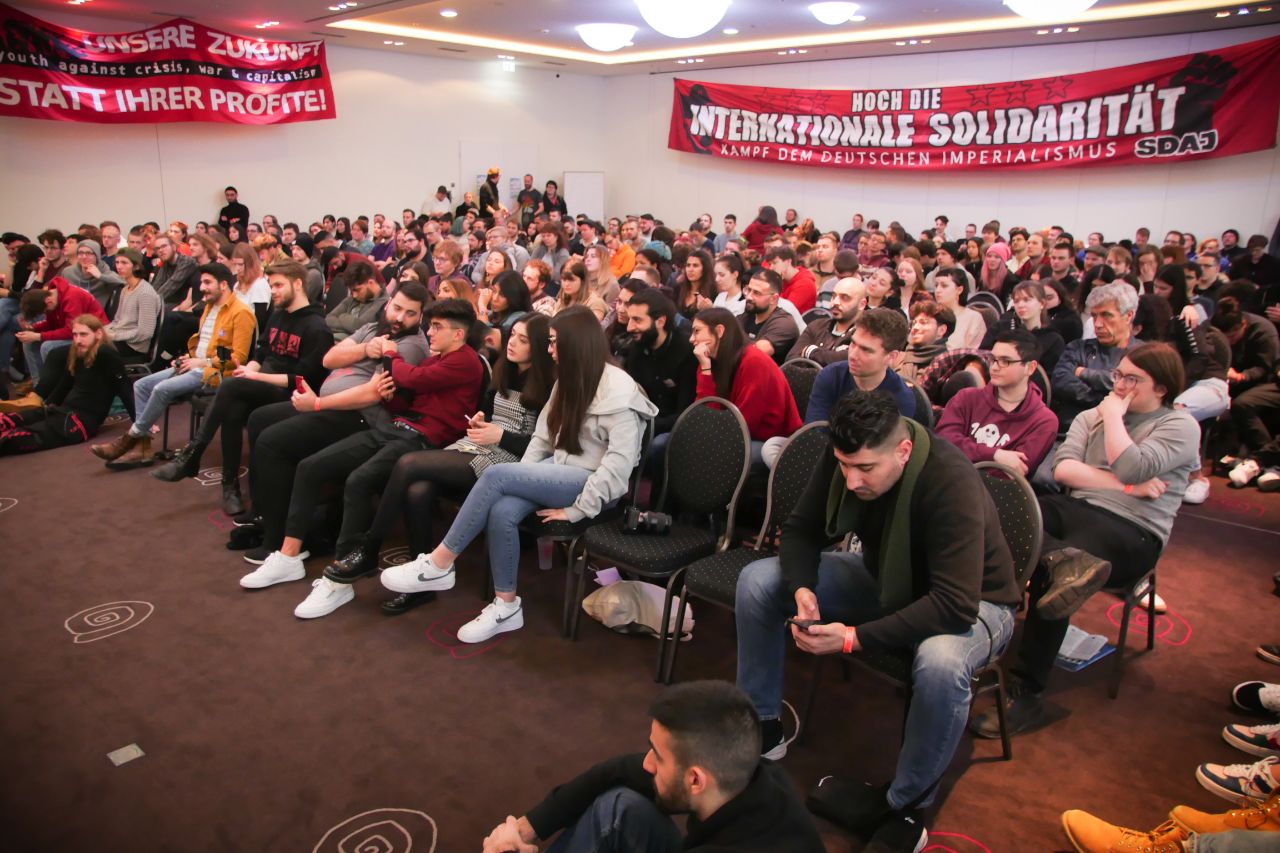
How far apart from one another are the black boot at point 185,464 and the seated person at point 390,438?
1147 millimetres

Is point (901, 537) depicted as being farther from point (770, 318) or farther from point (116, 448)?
point (116, 448)

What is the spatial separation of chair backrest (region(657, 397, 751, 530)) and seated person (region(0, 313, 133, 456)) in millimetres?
4356

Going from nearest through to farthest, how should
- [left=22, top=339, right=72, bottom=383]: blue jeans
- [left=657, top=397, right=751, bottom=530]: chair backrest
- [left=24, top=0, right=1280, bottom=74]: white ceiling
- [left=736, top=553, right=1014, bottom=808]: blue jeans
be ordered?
[left=736, top=553, right=1014, bottom=808]: blue jeans < [left=657, top=397, right=751, bottom=530]: chair backrest < [left=22, top=339, right=72, bottom=383]: blue jeans < [left=24, top=0, right=1280, bottom=74]: white ceiling

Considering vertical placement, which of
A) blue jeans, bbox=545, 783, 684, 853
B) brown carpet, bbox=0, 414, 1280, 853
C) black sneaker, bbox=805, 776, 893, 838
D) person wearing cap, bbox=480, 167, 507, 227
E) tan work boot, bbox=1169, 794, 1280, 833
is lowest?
brown carpet, bbox=0, 414, 1280, 853

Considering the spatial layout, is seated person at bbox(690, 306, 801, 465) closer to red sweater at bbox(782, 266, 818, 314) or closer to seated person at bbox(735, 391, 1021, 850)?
seated person at bbox(735, 391, 1021, 850)

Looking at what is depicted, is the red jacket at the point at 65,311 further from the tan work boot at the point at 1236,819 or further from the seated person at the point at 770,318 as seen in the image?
the tan work boot at the point at 1236,819

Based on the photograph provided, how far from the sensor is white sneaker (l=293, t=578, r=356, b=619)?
3482 millimetres

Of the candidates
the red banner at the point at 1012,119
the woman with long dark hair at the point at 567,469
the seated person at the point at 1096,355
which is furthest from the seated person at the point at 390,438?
the red banner at the point at 1012,119

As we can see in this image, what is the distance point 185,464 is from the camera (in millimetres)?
4820

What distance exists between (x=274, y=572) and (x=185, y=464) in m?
1.49

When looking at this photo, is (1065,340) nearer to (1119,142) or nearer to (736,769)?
(736,769)

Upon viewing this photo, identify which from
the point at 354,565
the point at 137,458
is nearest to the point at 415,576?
the point at 354,565

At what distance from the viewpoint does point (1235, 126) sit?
934cm

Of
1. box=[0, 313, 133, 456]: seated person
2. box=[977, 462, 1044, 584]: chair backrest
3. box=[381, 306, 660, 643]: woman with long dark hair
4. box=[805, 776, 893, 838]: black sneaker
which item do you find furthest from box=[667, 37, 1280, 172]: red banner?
box=[0, 313, 133, 456]: seated person
